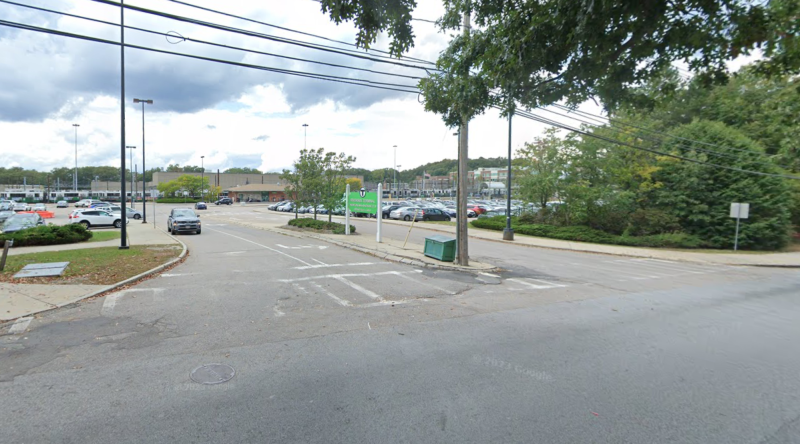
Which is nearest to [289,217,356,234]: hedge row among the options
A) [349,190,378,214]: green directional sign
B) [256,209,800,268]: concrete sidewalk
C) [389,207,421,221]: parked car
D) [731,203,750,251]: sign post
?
[349,190,378,214]: green directional sign

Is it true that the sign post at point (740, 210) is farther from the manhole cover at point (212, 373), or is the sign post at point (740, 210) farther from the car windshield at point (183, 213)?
the car windshield at point (183, 213)

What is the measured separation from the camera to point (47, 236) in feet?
56.5

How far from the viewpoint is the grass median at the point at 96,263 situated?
9.77 meters

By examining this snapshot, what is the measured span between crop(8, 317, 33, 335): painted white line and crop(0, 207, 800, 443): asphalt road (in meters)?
0.15

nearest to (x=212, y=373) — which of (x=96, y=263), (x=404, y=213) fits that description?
(x=96, y=263)

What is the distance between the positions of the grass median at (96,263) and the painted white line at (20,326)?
2.85 meters

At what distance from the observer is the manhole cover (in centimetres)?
454

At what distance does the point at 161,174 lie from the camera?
383 ft

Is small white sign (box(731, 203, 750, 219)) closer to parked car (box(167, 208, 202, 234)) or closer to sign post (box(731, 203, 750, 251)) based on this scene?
sign post (box(731, 203, 750, 251))

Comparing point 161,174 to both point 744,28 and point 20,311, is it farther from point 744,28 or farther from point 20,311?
point 744,28

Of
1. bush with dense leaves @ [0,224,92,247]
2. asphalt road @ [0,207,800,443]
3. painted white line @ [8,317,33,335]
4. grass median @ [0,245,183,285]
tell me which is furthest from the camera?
bush with dense leaves @ [0,224,92,247]

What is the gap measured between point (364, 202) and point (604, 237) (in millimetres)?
14516

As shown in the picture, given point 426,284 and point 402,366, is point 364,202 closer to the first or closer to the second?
point 426,284

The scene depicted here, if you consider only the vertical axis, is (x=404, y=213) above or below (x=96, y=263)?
above
